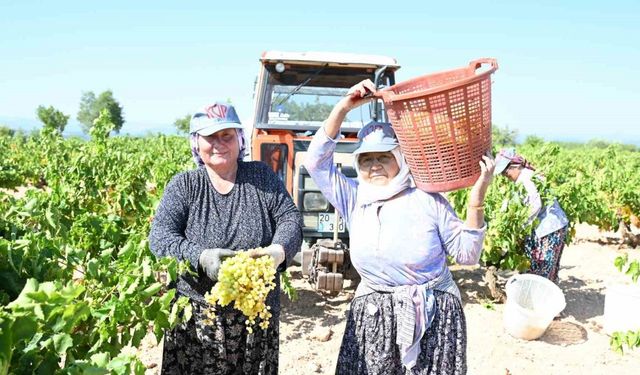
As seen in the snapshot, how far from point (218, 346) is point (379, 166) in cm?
102

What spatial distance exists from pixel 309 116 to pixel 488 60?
359cm

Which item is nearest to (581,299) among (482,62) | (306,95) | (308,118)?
(308,118)

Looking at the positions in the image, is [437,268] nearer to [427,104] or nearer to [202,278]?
[427,104]

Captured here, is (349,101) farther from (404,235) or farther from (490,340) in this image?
(490,340)

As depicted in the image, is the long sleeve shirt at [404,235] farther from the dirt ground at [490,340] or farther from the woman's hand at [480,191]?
the dirt ground at [490,340]

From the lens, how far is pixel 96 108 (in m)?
89.2

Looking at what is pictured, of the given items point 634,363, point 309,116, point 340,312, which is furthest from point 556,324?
point 309,116

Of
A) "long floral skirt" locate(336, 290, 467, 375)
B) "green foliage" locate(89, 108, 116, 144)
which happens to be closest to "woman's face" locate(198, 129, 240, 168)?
"long floral skirt" locate(336, 290, 467, 375)

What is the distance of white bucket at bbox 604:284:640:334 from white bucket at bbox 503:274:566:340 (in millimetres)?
607

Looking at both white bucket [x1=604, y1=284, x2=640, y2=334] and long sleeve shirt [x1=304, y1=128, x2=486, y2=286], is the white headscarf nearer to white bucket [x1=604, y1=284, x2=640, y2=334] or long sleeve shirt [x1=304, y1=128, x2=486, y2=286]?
long sleeve shirt [x1=304, y1=128, x2=486, y2=286]

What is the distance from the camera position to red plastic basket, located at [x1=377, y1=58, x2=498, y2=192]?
6.57 ft

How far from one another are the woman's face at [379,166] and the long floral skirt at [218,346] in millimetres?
788

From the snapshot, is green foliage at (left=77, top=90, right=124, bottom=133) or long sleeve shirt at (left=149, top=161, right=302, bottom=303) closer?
long sleeve shirt at (left=149, top=161, right=302, bottom=303)

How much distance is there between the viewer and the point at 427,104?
2.01 m
